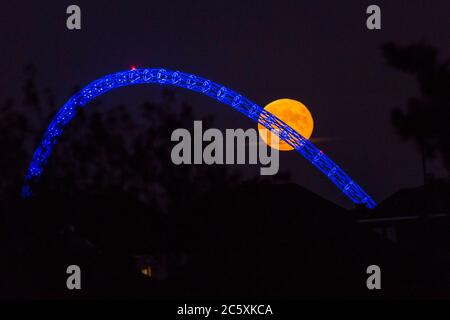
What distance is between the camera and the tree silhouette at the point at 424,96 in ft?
44.2

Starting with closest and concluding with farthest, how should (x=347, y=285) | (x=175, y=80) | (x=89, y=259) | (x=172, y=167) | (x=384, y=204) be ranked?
(x=347, y=285)
(x=89, y=259)
(x=172, y=167)
(x=175, y=80)
(x=384, y=204)

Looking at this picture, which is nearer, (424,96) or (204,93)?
(424,96)

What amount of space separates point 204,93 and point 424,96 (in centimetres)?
798

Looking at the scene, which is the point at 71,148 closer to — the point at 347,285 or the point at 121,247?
the point at 121,247

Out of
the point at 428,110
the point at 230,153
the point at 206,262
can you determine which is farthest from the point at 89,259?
the point at 428,110

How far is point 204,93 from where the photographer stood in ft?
67.9

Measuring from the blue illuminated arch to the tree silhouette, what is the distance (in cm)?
675

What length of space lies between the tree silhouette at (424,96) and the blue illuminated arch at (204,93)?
675cm

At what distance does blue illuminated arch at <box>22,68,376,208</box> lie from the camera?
1636 cm

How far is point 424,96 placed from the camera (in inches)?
539

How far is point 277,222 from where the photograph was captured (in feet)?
50.2

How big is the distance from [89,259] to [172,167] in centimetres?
257

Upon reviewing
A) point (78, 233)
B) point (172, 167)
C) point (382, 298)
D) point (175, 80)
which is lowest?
point (382, 298)

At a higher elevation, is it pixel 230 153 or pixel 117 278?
pixel 230 153
